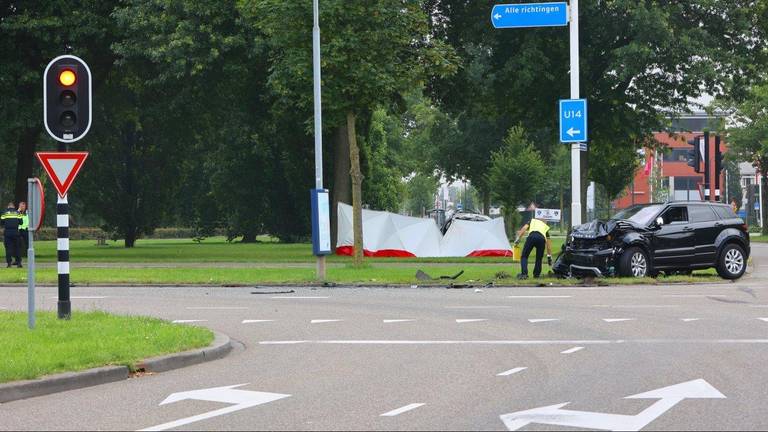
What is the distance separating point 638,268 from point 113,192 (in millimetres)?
35525

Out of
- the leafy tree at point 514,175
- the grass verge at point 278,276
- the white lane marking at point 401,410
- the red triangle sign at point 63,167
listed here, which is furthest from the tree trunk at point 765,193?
the white lane marking at point 401,410

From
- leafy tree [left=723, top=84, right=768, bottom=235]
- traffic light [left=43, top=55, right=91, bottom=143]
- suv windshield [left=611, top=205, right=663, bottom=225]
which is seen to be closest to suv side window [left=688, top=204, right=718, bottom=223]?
suv windshield [left=611, top=205, right=663, bottom=225]

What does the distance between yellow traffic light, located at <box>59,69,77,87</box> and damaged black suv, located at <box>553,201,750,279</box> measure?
38.8ft

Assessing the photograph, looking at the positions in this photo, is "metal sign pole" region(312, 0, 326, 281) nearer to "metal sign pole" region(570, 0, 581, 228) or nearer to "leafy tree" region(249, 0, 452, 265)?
Answer: "leafy tree" region(249, 0, 452, 265)

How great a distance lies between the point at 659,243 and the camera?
867 inches

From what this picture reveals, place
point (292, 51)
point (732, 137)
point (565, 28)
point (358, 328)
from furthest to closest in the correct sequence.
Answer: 1. point (732, 137)
2. point (565, 28)
3. point (292, 51)
4. point (358, 328)

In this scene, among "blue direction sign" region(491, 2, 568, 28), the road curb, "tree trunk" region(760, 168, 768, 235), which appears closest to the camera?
the road curb

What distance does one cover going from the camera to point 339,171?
36125 millimetres

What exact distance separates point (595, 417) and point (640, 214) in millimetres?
15501

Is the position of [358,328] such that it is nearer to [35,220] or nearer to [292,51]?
[35,220]

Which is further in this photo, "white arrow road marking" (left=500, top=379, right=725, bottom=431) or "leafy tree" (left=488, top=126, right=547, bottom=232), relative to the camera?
"leafy tree" (left=488, top=126, right=547, bottom=232)

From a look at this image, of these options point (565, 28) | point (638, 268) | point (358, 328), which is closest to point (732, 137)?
point (565, 28)

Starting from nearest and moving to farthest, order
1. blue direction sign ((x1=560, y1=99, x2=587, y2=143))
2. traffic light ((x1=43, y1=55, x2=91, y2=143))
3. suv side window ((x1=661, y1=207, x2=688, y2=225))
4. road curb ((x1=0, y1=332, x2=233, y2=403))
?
road curb ((x1=0, y1=332, x2=233, y2=403))
traffic light ((x1=43, y1=55, x2=91, y2=143))
suv side window ((x1=661, y1=207, x2=688, y2=225))
blue direction sign ((x1=560, y1=99, x2=587, y2=143))

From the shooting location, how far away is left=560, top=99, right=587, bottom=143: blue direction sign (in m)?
22.6
